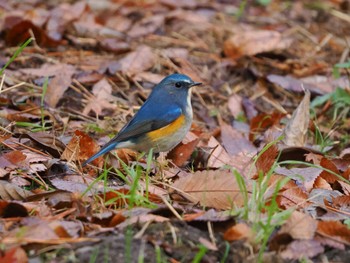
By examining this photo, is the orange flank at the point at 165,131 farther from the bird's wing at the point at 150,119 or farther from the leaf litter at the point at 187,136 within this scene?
the leaf litter at the point at 187,136

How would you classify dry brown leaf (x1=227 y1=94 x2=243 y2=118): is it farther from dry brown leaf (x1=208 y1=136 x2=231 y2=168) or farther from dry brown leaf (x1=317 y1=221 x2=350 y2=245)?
dry brown leaf (x1=317 y1=221 x2=350 y2=245)

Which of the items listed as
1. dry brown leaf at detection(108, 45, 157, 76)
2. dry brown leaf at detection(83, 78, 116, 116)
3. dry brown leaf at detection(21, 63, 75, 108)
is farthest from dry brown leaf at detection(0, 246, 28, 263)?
dry brown leaf at detection(108, 45, 157, 76)

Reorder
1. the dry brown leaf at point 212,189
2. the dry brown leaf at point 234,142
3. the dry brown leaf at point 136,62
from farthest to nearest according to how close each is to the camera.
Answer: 1. the dry brown leaf at point 136,62
2. the dry brown leaf at point 234,142
3. the dry brown leaf at point 212,189

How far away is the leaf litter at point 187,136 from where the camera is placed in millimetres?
3781

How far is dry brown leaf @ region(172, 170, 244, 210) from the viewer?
4324 mm

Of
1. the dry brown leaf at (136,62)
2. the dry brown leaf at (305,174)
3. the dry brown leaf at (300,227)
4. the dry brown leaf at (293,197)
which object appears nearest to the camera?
the dry brown leaf at (300,227)

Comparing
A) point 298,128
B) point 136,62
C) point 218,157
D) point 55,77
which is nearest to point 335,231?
point 218,157

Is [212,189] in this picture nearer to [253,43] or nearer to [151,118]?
[151,118]

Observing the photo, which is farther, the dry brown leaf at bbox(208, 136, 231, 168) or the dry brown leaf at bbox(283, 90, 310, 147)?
the dry brown leaf at bbox(283, 90, 310, 147)

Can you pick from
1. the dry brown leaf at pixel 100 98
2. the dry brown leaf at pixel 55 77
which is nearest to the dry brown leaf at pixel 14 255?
the dry brown leaf at pixel 100 98

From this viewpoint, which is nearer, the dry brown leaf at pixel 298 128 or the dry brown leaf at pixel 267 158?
the dry brown leaf at pixel 267 158

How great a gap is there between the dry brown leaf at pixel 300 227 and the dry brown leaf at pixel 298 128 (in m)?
2.11

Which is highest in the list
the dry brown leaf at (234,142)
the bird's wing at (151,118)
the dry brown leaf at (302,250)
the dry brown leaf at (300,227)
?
the dry brown leaf at (300,227)

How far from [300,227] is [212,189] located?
69cm
